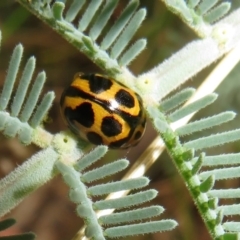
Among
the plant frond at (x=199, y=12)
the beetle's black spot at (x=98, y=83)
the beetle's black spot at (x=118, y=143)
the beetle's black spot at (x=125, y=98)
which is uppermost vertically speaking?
the plant frond at (x=199, y=12)

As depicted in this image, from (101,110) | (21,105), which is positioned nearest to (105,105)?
(101,110)

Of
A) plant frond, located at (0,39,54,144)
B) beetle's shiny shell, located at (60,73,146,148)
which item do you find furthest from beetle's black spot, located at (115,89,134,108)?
plant frond, located at (0,39,54,144)

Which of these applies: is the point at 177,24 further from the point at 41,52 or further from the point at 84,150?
the point at 84,150

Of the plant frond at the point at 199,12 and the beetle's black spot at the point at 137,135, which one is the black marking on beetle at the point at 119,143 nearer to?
the beetle's black spot at the point at 137,135

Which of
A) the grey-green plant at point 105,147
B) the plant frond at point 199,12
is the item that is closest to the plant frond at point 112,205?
the grey-green plant at point 105,147

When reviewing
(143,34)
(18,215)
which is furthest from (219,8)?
(18,215)

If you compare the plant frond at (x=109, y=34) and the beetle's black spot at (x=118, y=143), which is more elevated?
the plant frond at (x=109, y=34)
